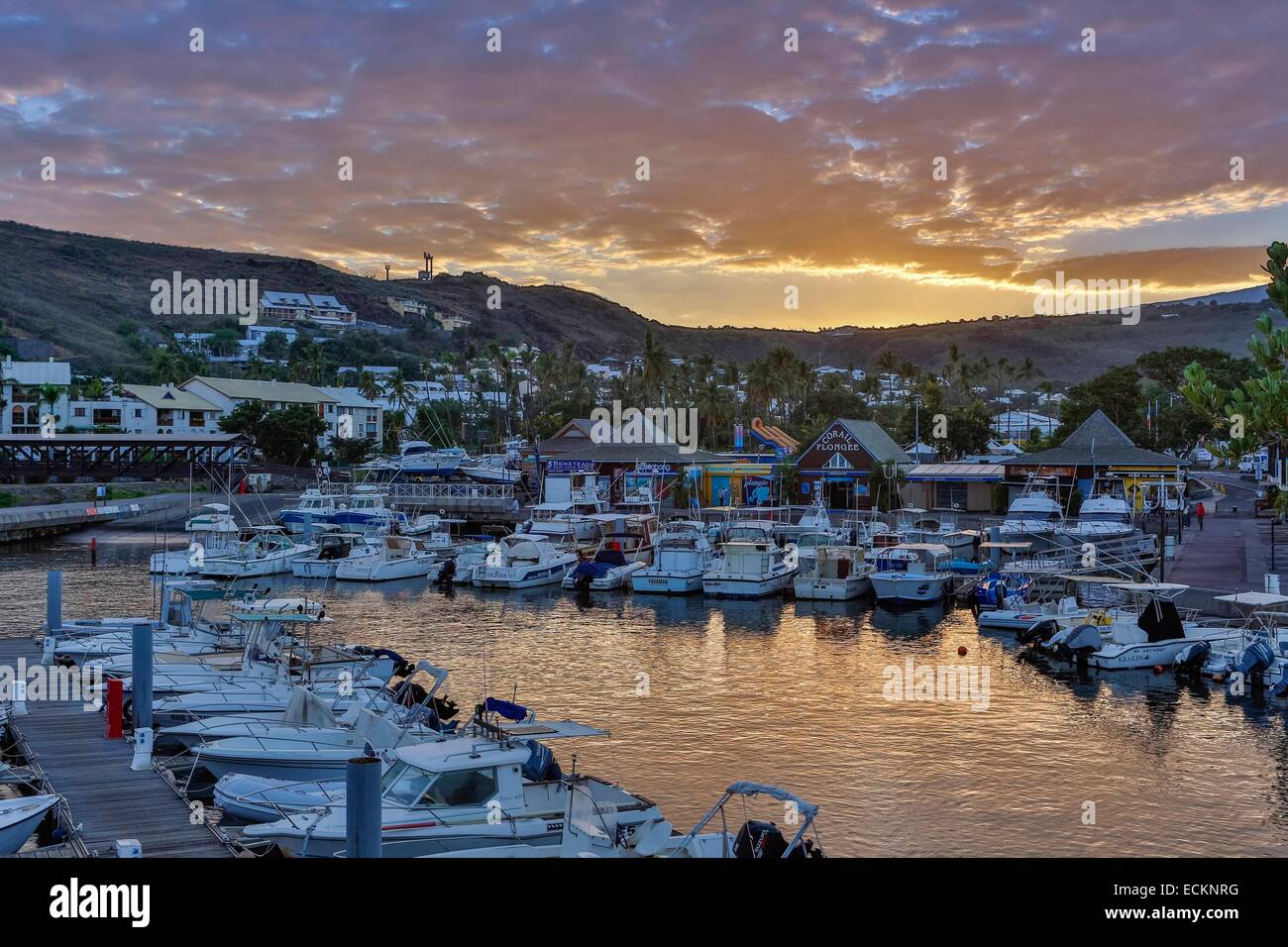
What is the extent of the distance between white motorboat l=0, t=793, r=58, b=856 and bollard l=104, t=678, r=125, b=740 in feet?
19.1

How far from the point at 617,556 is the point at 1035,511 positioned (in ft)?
94.1

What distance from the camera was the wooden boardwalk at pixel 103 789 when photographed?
60.9ft

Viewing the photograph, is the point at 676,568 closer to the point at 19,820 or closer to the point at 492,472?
the point at 492,472

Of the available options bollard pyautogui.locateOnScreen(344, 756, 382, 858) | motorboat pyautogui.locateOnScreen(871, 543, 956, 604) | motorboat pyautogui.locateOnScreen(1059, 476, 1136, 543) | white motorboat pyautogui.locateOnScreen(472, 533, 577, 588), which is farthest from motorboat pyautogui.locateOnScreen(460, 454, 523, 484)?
bollard pyautogui.locateOnScreen(344, 756, 382, 858)

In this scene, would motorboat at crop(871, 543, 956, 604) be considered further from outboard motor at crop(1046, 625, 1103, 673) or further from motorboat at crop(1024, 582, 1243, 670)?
outboard motor at crop(1046, 625, 1103, 673)

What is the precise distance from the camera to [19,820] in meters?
18.7

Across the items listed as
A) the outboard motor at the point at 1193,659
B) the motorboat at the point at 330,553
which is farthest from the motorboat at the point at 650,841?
the motorboat at the point at 330,553

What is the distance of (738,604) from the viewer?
5644 centimetres

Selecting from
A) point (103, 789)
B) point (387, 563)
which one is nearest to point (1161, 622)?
point (103, 789)
